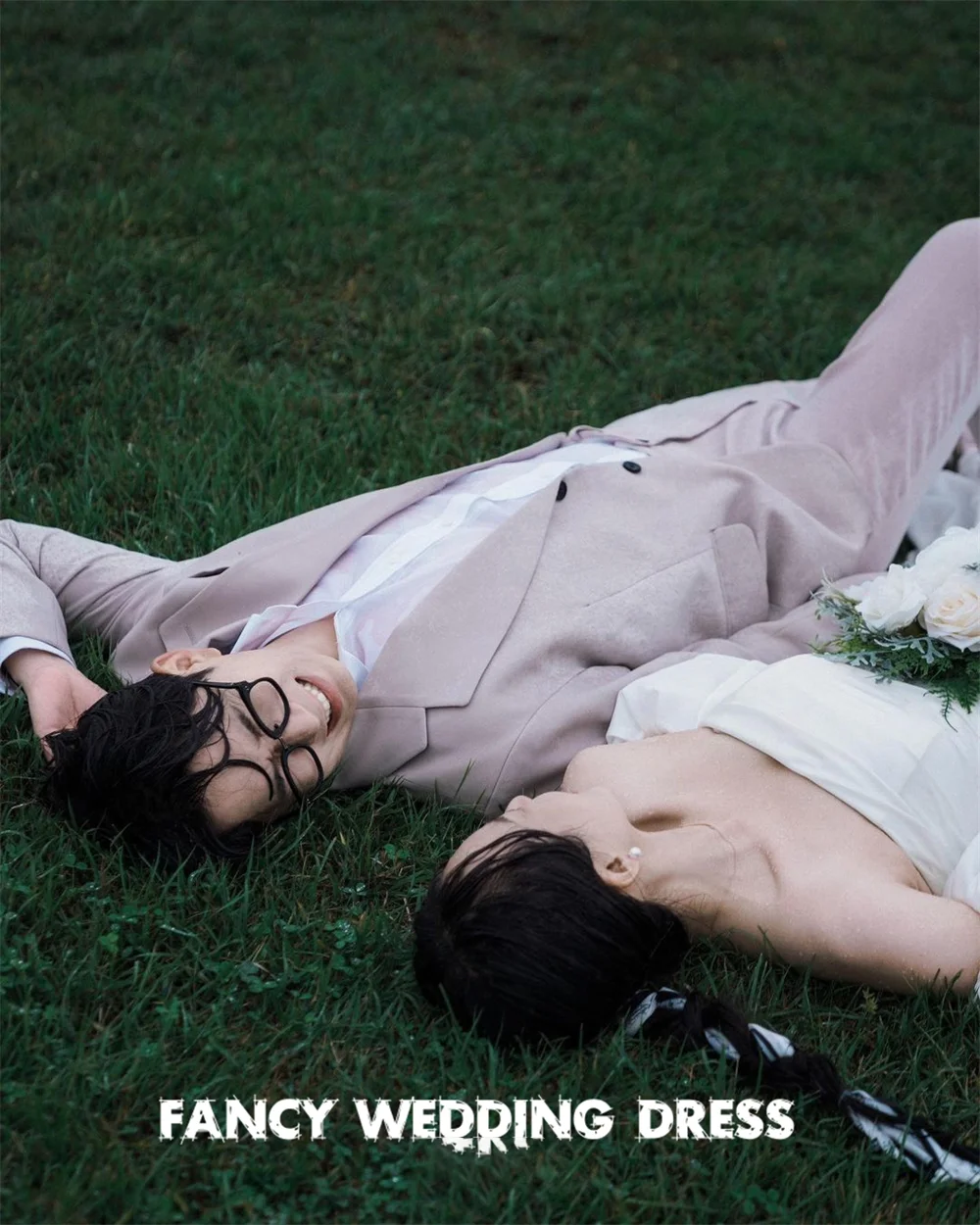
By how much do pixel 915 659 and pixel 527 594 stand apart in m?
0.95

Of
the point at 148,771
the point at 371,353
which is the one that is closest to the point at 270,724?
the point at 148,771

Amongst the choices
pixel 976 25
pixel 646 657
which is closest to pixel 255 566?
pixel 646 657

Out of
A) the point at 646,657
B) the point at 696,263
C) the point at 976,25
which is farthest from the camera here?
the point at 976,25

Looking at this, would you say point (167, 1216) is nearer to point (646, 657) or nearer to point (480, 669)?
point (480, 669)

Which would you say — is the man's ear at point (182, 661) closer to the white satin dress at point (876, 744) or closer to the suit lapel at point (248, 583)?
the suit lapel at point (248, 583)

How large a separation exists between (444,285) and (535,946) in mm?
3439

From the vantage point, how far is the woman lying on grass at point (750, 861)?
238 cm

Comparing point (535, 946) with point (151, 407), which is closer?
point (535, 946)

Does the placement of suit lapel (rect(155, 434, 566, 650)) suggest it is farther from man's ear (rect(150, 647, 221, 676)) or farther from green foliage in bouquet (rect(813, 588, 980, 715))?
green foliage in bouquet (rect(813, 588, 980, 715))

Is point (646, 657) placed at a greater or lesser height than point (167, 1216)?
greater

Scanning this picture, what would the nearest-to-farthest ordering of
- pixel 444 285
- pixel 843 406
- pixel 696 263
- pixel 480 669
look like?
pixel 480 669, pixel 843 406, pixel 444 285, pixel 696 263

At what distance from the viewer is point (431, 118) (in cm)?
631

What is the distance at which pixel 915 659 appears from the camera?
9.21ft

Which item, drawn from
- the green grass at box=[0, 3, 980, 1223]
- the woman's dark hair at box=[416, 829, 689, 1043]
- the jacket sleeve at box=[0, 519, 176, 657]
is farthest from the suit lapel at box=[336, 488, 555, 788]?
the jacket sleeve at box=[0, 519, 176, 657]
